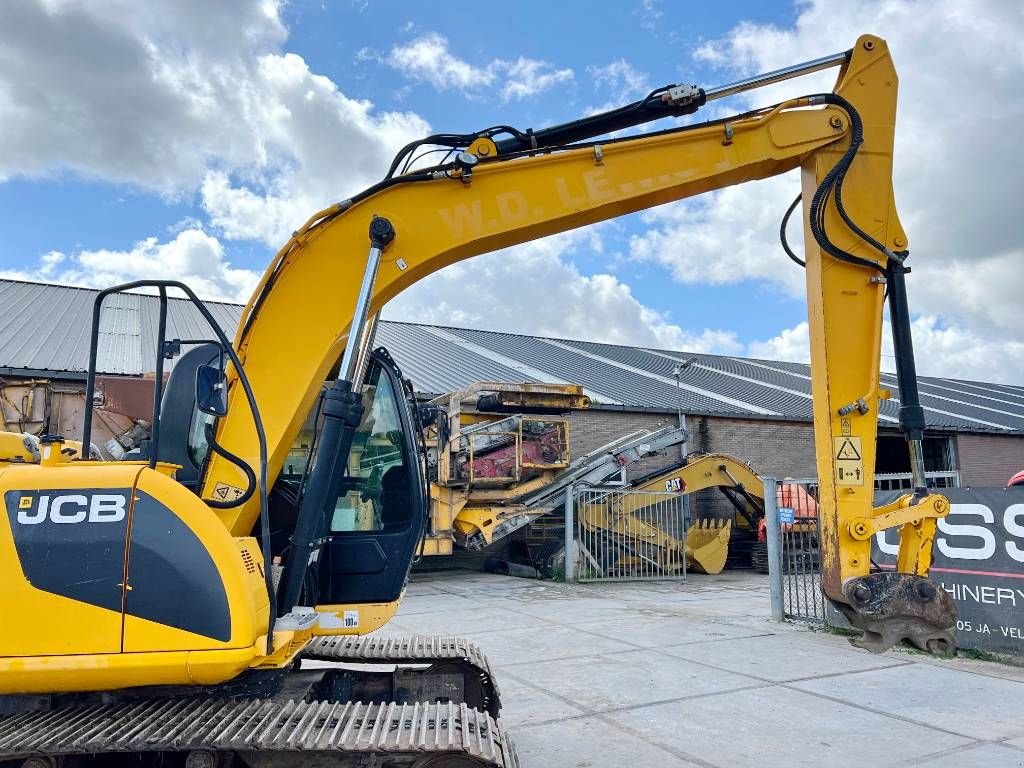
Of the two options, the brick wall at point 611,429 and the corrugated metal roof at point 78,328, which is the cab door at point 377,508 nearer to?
the corrugated metal roof at point 78,328

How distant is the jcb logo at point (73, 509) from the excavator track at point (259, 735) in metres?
0.88

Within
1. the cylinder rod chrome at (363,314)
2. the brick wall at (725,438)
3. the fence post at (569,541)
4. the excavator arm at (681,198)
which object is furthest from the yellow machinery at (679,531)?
the cylinder rod chrome at (363,314)

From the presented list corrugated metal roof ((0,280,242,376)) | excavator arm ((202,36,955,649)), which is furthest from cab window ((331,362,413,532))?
corrugated metal roof ((0,280,242,376))

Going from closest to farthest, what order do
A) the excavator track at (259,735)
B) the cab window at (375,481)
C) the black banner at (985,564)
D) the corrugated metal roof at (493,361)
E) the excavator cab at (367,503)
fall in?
the excavator track at (259,735) → the excavator cab at (367,503) → the cab window at (375,481) → the black banner at (985,564) → the corrugated metal roof at (493,361)

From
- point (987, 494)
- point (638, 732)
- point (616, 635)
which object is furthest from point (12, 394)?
point (987, 494)

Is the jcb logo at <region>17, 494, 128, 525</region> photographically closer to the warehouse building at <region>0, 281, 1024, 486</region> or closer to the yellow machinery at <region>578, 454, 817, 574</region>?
the warehouse building at <region>0, 281, 1024, 486</region>

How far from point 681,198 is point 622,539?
37.6ft

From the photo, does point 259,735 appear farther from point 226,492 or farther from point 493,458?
point 493,458

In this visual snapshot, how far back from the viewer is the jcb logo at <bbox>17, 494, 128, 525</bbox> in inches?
135

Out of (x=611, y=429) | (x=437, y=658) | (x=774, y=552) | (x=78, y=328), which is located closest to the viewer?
(x=437, y=658)

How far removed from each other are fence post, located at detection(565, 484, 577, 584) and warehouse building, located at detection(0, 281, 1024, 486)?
4054mm

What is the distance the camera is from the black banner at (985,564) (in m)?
7.53

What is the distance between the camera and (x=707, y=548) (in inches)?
629

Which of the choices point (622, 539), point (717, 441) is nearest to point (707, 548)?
point (622, 539)
